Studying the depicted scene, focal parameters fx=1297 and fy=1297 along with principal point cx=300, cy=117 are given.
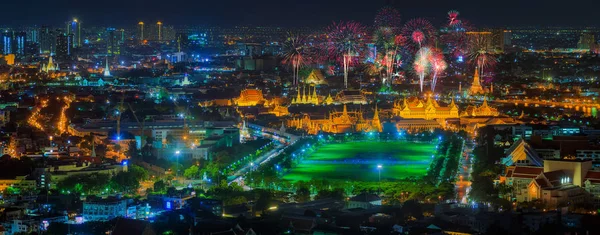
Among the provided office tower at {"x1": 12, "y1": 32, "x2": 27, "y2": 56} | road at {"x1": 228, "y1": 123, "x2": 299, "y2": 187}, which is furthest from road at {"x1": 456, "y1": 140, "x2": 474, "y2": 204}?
office tower at {"x1": 12, "y1": 32, "x2": 27, "y2": 56}

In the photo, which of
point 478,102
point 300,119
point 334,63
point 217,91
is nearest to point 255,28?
point 334,63

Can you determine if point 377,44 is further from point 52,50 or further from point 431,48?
point 52,50

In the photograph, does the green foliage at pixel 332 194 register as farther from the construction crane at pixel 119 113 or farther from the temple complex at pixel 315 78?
the temple complex at pixel 315 78

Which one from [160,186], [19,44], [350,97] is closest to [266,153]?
[160,186]

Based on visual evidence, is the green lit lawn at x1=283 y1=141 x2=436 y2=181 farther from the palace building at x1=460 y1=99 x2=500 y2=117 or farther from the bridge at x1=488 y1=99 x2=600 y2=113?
the bridge at x1=488 y1=99 x2=600 y2=113

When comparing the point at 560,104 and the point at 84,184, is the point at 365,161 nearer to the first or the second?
the point at 84,184

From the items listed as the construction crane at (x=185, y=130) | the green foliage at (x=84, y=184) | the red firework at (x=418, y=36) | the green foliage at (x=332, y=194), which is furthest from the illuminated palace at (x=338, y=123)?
the green foliage at (x=332, y=194)
